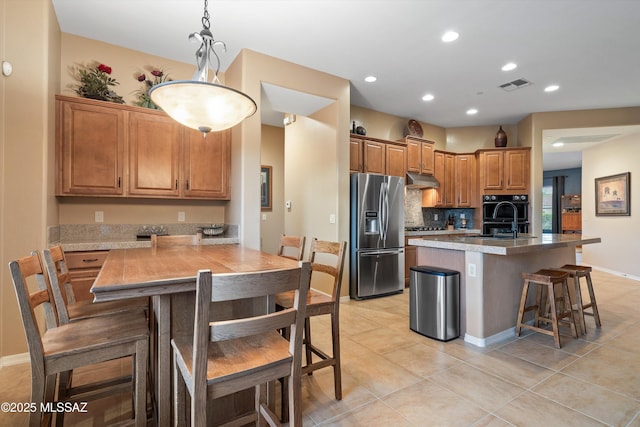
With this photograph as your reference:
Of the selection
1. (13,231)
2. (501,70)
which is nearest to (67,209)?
(13,231)

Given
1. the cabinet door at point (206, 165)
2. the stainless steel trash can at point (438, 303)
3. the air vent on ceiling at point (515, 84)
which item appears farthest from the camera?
the air vent on ceiling at point (515, 84)

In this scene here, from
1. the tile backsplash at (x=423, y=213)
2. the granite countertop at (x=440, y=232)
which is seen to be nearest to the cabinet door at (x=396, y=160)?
the tile backsplash at (x=423, y=213)

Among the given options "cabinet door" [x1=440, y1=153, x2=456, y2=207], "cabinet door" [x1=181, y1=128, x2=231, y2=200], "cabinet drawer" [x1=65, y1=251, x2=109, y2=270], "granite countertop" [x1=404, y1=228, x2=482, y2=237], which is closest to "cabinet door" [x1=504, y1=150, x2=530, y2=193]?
"cabinet door" [x1=440, y1=153, x2=456, y2=207]

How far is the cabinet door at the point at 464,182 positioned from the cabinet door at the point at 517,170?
0.65m

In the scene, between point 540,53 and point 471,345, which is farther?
point 540,53

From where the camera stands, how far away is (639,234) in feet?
19.0

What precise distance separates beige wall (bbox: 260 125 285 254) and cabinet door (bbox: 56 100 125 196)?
3249 millimetres

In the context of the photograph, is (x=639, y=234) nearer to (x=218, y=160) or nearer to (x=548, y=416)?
(x=548, y=416)

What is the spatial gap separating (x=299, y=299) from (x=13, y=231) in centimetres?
269

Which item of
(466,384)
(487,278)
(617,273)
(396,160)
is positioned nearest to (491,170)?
(396,160)

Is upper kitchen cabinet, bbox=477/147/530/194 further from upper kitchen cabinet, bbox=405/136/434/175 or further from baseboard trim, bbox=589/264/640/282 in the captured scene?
baseboard trim, bbox=589/264/640/282

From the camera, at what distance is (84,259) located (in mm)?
2959

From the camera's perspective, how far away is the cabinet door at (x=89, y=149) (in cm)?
306

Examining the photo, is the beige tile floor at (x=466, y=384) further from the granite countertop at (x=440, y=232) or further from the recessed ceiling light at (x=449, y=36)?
the recessed ceiling light at (x=449, y=36)
